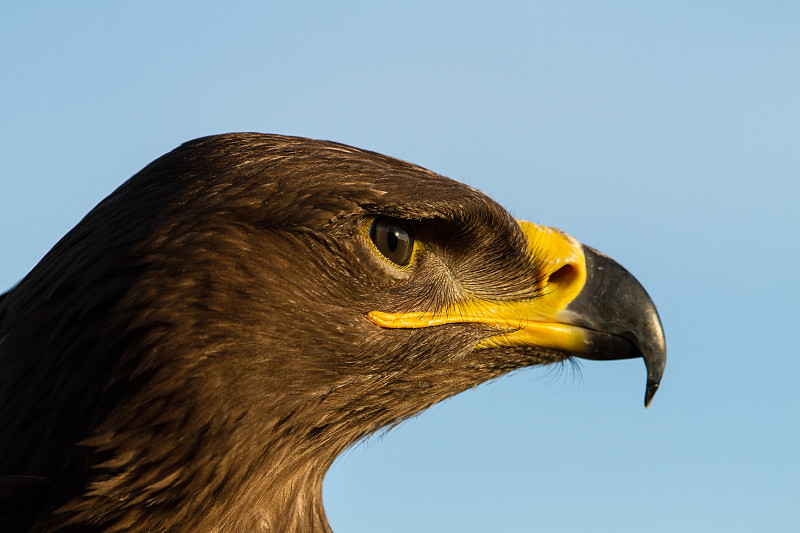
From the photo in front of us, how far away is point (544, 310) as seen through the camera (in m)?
4.11

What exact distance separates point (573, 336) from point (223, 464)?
158 cm

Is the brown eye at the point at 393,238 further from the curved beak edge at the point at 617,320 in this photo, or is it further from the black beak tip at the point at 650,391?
the black beak tip at the point at 650,391

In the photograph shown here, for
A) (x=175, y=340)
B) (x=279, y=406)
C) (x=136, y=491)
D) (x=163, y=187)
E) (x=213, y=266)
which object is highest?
(x=163, y=187)

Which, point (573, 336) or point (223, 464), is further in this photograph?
point (573, 336)

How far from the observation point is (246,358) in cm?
329

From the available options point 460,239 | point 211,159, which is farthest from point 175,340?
point 460,239

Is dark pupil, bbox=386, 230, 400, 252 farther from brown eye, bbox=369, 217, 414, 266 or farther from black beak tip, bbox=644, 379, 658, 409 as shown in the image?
black beak tip, bbox=644, 379, 658, 409

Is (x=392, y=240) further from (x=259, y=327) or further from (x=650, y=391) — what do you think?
(x=650, y=391)

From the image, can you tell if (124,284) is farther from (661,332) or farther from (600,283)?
(661,332)

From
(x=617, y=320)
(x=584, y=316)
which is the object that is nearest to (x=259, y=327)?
(x=584, y=316)

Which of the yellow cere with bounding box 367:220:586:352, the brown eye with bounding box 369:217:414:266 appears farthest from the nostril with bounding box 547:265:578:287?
the brown eye with bounding box 369:217:414:266

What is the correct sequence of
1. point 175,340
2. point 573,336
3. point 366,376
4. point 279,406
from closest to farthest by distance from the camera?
1. point 175,340
2. point 279,406
3. point 366,376
4. point 573,336

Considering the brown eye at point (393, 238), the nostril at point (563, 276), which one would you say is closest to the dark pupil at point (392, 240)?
the brown eye at point (393, 238)

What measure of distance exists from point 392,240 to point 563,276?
0.89 meters
